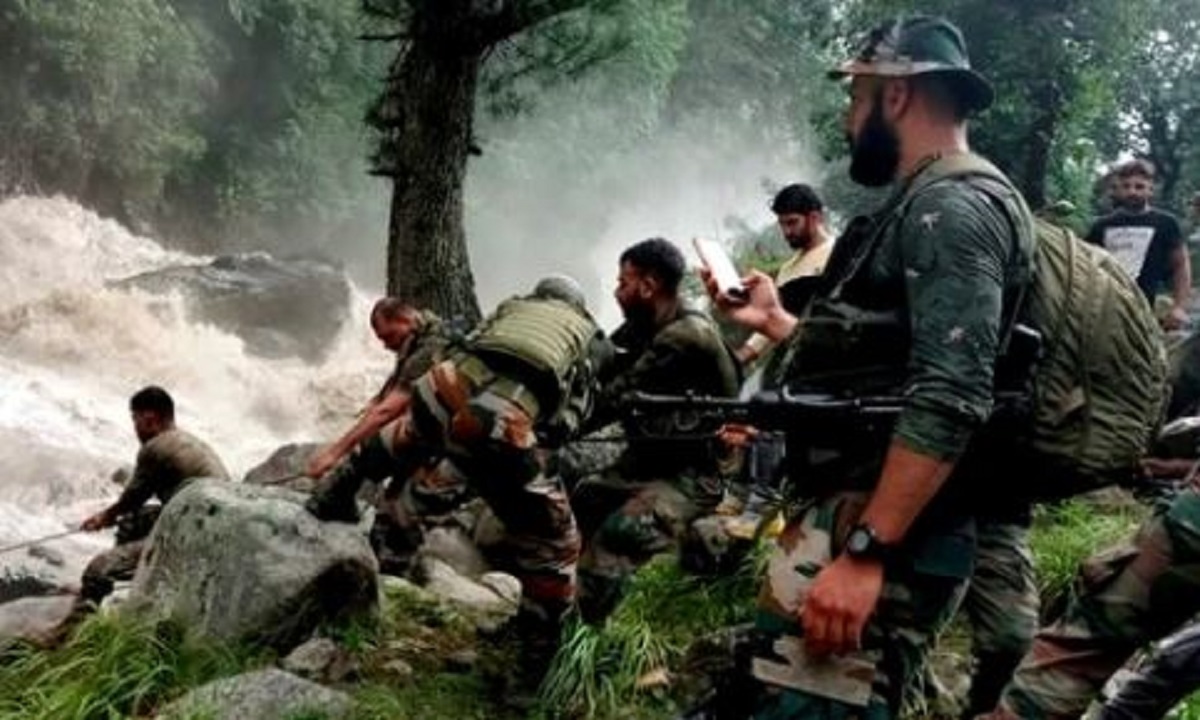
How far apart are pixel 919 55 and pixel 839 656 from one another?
112cm

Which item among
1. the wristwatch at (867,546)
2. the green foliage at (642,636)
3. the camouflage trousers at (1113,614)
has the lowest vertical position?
the green foliage at (642,636)

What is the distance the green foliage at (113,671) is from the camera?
3.93 meters

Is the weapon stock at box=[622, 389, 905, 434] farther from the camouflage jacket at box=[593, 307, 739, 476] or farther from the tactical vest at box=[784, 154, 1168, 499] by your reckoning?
the camouflage jacket at box=[593, 307, 739, 476]

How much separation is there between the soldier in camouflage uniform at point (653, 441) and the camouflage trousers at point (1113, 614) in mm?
1857

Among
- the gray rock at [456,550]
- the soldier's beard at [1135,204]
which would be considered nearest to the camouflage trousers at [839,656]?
the gray rock at [456,550]

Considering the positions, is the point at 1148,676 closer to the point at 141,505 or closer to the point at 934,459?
the point at 934,459

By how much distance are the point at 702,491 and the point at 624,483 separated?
11.2 inches

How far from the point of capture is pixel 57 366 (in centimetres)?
1561

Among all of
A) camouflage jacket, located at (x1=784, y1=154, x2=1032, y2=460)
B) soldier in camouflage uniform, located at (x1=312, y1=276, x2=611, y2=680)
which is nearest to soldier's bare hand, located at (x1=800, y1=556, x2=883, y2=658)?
camouflage jacket, located at (x1=784, y1=154, x2=1032, y2=460)

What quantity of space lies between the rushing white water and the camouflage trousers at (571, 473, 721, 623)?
24.3 feet

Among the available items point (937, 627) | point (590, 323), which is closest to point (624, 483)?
point (590, 323)

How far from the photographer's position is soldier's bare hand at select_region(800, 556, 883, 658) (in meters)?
2.21

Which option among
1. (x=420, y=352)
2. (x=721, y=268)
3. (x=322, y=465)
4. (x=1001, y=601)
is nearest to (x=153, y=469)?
(x=322, y=465)

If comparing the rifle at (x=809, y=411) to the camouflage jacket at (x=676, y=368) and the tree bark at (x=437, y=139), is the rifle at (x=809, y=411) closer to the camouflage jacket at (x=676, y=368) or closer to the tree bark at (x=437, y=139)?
the camouflage jacket at (x=676, y=368)
